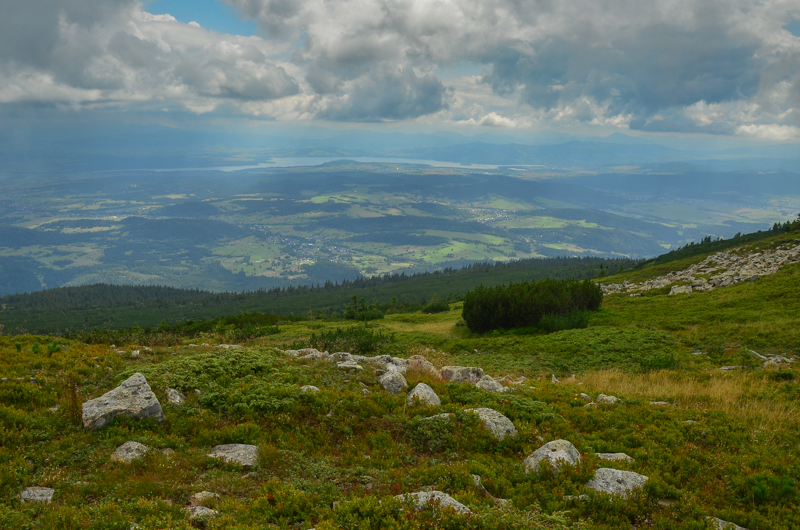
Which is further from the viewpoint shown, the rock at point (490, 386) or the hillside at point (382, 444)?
the rock at point (490, 386)

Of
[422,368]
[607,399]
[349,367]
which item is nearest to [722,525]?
[607,399]

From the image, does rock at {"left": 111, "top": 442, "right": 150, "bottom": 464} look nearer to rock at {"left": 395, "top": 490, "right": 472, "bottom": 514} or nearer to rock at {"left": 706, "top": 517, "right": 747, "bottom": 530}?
rock at {"left": 395, "top": 490, "right": 472, "bottom": 514}

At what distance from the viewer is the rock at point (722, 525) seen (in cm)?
712

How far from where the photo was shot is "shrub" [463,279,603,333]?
33.6m

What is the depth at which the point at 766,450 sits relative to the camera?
10.0 m

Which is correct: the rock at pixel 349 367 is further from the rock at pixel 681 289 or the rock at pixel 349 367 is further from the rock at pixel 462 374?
the rock at pixel 681 289

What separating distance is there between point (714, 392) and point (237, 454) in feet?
52.1

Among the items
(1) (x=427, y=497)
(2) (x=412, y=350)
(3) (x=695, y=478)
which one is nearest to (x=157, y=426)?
(1) (x=427, y=497)

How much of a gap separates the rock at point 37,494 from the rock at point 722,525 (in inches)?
488

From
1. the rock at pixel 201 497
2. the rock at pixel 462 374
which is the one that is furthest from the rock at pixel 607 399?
the rock at pixel 201 497

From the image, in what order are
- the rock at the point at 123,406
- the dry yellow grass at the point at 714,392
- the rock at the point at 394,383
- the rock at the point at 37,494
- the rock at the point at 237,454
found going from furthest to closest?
the rock at the point at 394,383
the dry yellow grass at the point at 714,392
the rock at the point at 123,406
the rock at the point at 237,454
the rock at the point at 37,494

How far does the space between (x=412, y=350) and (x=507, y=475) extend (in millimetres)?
17894

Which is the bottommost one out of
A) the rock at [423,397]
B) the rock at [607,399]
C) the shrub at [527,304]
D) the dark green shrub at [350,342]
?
the dark green shrub at [350,342]

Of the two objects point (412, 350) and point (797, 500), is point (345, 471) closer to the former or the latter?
point (797, 500)
